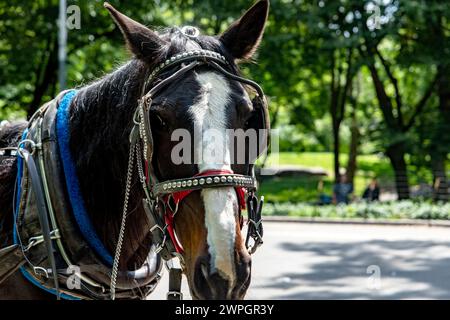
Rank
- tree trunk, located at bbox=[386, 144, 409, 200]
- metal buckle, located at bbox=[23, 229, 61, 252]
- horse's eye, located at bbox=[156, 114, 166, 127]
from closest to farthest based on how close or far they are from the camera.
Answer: horse's eye, located at bbox=[156, 114, 166, 127], metal buckle, located at bbox=[23, 229, 61, 252], tree trunk, located at bbox=[386, 144, 409, 200]

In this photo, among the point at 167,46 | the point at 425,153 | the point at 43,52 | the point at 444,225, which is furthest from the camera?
the point at 425,153

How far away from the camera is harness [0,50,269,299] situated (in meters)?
2.35

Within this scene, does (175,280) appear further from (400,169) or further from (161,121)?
(400,169)

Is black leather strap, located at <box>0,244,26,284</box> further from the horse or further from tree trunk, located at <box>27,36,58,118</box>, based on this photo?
tree trunk, located at <box>27,36,58,118</box>

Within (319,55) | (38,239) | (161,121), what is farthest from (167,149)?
(319,55)

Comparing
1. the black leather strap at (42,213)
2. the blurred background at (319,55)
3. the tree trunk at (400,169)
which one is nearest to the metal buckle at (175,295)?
the black leather strap at (42,213)

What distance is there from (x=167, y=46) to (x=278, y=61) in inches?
704

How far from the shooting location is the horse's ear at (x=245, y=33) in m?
2.65

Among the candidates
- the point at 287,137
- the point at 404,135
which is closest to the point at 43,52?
the point at 404,135

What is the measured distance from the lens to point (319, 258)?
11.0m

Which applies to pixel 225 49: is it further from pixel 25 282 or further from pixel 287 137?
pixel 287 137

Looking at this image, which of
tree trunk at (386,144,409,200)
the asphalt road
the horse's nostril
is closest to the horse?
the horse's nostril

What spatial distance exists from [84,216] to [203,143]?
2.90ft

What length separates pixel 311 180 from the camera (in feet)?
82.9
